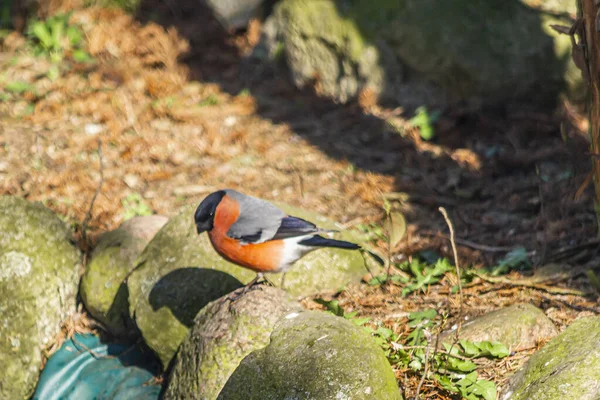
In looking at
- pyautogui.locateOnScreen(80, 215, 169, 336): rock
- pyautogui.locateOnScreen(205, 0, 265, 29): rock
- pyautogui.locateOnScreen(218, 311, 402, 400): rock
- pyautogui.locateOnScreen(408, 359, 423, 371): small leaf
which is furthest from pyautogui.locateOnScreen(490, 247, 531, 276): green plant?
pyautogui.locateOnScreen(205, 0, 265, 29): rock

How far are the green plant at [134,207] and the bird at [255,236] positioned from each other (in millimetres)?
1915

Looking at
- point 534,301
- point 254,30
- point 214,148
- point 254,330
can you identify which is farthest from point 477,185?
point 254,30

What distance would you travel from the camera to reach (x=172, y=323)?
466 centimetres

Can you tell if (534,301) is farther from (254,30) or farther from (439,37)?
(254,30)

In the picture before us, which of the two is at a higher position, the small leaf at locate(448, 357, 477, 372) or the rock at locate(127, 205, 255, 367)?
the small leaf at locate(448, 357, 477, 372)

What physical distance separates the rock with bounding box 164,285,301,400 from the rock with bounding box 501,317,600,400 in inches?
50.0

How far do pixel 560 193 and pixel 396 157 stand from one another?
5.84 ft

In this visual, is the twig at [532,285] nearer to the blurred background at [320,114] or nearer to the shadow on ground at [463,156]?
the shadow on ground at [463,156]

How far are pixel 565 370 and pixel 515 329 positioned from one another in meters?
0.64

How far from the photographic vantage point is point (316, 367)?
333 cm

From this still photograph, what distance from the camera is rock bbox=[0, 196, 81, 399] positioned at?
491cm

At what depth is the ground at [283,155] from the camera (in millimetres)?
5066

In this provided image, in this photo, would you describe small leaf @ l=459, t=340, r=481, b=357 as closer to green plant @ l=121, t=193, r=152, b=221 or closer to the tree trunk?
the tree trunk

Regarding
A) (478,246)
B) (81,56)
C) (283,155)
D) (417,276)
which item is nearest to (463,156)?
(478,246)
